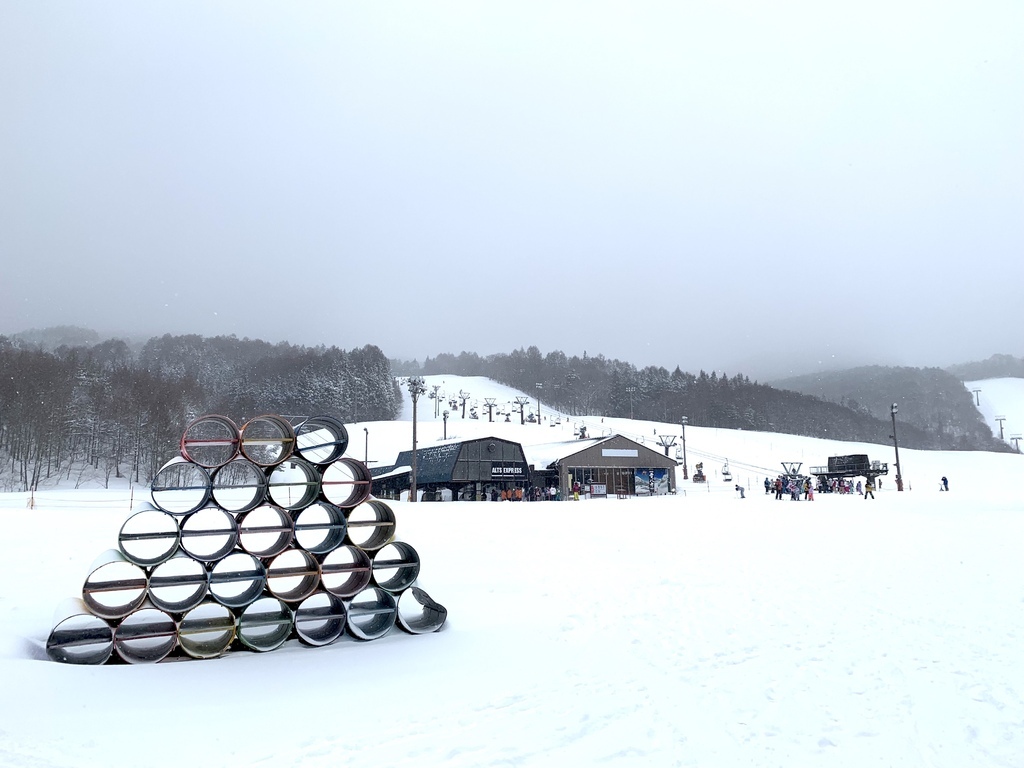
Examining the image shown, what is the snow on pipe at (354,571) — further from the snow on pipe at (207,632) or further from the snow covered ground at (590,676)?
the snow on pipe at (207,632)

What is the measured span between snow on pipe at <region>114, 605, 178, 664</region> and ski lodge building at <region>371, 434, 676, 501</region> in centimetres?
3881

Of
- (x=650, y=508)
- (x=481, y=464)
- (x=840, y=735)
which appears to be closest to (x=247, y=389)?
(x=481, y=464)

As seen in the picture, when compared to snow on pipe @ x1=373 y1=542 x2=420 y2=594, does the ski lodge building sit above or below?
above

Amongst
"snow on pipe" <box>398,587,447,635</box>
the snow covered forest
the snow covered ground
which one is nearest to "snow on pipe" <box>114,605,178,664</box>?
the snow covered ground

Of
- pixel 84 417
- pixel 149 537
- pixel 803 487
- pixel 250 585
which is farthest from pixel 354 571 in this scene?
pixel 84 417

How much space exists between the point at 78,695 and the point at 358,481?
3.80 meters

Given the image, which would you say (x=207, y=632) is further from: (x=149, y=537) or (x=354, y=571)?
(x=354, y=571)

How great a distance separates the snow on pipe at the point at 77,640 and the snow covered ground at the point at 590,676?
0.71ft

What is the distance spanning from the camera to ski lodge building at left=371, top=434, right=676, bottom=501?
1891 inches

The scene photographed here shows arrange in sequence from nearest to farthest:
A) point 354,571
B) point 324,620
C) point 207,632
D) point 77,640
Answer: point 77,640, point 207,632, point 354,571, point 324,620

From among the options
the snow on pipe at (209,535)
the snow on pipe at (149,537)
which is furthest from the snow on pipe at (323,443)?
the snow on pipe at (149,537)

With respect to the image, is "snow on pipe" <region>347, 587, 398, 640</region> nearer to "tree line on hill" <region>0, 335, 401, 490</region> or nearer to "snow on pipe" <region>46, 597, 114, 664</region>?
"snow on pipe" <region>46, 597, 114, 664</region>

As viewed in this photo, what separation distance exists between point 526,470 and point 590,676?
43.0 meters

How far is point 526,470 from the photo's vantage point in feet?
167
